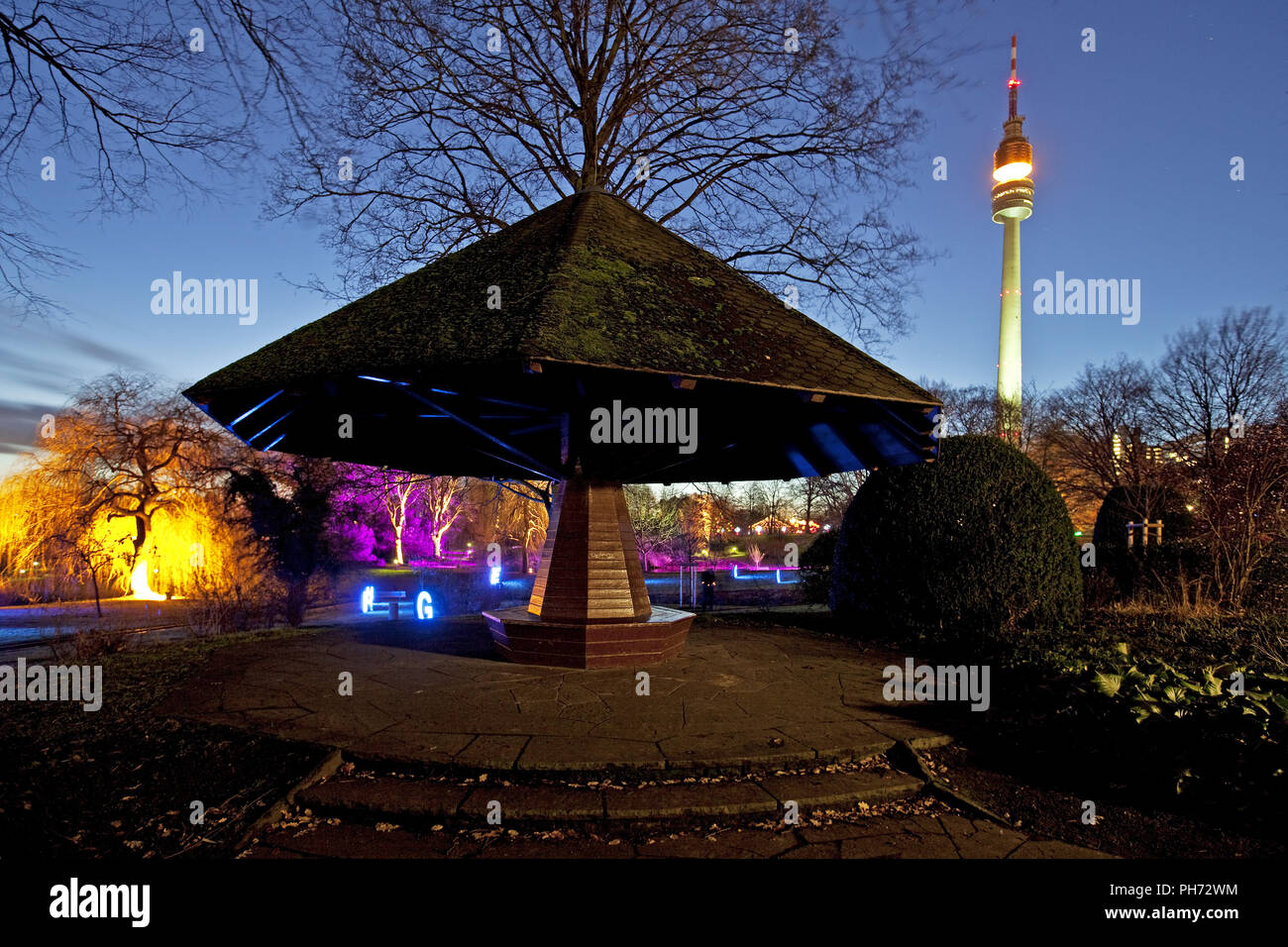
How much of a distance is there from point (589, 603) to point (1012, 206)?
85.2m

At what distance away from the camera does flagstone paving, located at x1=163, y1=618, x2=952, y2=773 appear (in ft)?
15.3

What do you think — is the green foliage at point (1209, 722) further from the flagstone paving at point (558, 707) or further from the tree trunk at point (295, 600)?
the tree trunk at point (295, 600)

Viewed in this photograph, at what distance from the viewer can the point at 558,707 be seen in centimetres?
585

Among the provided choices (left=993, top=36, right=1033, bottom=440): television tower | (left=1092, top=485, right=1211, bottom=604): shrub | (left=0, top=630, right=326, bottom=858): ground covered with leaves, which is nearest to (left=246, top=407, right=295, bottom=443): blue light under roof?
(left=0, top=630, right=326, bottom=858): ground covered with leaves

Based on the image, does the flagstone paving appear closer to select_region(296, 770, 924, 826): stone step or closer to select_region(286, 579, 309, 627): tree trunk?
select_region(296, 770, 924, 826): stone step

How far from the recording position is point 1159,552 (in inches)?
513

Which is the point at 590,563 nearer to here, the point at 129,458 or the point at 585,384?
the point at 585,384

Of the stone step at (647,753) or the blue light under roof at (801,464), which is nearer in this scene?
the stone step at (647,753)

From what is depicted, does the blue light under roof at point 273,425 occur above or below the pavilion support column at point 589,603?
above

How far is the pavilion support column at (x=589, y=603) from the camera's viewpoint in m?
7.64

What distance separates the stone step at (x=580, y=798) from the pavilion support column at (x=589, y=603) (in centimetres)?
334

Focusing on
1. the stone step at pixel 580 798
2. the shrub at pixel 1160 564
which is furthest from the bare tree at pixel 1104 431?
the stone step at pixel 580 798
